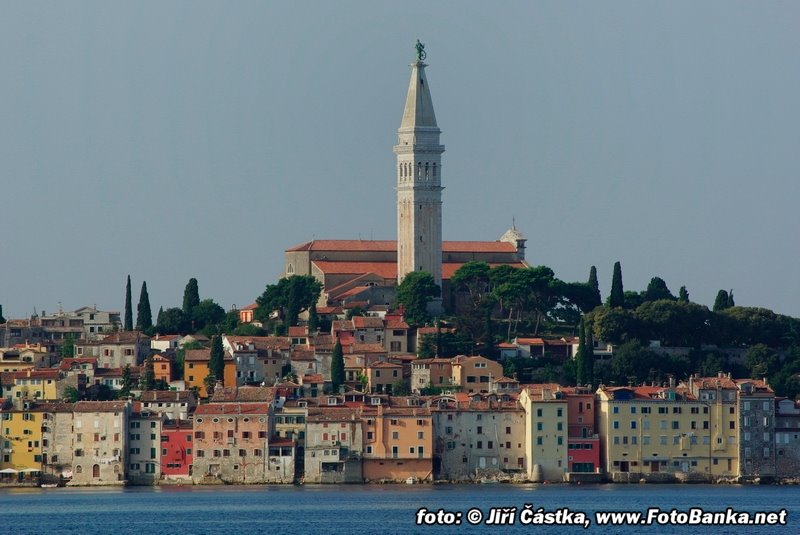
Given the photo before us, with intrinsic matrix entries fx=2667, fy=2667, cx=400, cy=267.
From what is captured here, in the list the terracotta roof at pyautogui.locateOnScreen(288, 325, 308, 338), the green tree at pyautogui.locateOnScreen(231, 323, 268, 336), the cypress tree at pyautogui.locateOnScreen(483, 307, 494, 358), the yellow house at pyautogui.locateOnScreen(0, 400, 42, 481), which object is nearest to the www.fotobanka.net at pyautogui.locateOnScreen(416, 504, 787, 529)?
the yellow house at pyautogui.locateOnScreen(0, 400, 42, 481)

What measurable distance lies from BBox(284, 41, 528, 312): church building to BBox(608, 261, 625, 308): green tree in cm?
925

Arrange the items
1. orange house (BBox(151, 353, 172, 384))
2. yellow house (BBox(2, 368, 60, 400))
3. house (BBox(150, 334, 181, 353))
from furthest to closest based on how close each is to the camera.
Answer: house (BBox(150, 334, 181, 353)), orange house (BBox(151, 353, 172, 384)), yellow house (BBox(2, 368, 60, 400))

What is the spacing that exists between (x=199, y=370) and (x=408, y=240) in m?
15.8

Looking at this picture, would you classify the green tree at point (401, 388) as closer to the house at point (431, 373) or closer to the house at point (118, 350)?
the house at point (431, 373)

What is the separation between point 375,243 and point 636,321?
1857 centimetres

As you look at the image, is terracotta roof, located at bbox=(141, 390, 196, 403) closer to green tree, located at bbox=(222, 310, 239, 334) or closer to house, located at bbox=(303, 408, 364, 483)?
house, located at bbox=(303, 408, 364, 483)

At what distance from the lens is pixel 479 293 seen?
118 metres

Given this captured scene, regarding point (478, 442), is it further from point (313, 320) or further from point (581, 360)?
point (313, 320)

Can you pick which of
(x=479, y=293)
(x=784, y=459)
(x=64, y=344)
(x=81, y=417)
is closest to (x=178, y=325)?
(x=64, y=344)

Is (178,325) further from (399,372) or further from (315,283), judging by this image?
(399,372)

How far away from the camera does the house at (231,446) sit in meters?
95.3

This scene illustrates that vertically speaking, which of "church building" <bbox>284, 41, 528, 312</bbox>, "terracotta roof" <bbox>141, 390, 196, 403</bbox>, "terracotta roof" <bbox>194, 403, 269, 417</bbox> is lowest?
Answer: "terracotta roof" <bbox>194, 403, 269, 417</bbox>

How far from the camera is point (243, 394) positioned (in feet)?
324

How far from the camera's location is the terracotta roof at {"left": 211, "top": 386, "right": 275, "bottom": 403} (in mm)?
97812
